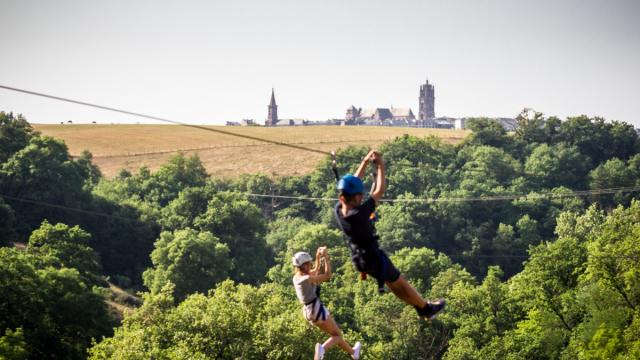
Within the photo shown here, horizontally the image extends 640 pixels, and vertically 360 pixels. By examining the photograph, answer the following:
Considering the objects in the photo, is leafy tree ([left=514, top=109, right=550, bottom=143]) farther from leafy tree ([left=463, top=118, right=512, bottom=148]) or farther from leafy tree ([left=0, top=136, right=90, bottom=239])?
leafy tree ([left=0, top=136, right=90, bottom=239])

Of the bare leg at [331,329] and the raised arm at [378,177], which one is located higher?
the raised arm at [378,177]

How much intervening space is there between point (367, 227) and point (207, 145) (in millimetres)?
134633

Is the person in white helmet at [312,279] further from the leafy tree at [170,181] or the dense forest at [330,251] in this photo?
the leafy tree at [170,181]

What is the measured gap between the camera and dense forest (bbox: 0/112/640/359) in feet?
138

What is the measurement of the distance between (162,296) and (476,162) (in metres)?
81.1

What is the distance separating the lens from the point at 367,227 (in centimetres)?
1273

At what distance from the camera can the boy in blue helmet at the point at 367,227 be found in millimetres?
12556

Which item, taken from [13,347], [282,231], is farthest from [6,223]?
[282,231]

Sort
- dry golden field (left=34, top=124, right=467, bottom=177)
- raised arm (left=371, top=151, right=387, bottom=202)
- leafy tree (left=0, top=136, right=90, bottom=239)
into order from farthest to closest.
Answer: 1. dry golden field (left=34, top=124, right=467, bottom=177)
2. leafy tree (left=0, top=136, right=90, bottom=239)
3. raised arm (left=371, top=151, right=387, bottom=202)

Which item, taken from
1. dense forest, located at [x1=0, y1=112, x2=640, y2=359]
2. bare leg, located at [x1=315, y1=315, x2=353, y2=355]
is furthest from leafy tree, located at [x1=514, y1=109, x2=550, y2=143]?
bare leg, located at [x1=315, y1=315, x2=353, y2=355]

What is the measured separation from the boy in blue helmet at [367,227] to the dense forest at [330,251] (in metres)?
15.9

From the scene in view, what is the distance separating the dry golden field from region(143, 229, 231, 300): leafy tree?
177ft

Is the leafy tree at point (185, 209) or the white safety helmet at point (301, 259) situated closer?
the white safety helmet at point (301, 259)

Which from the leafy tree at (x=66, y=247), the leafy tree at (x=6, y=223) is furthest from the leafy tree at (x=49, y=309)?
the leafy tree at (x=6, y=223)
